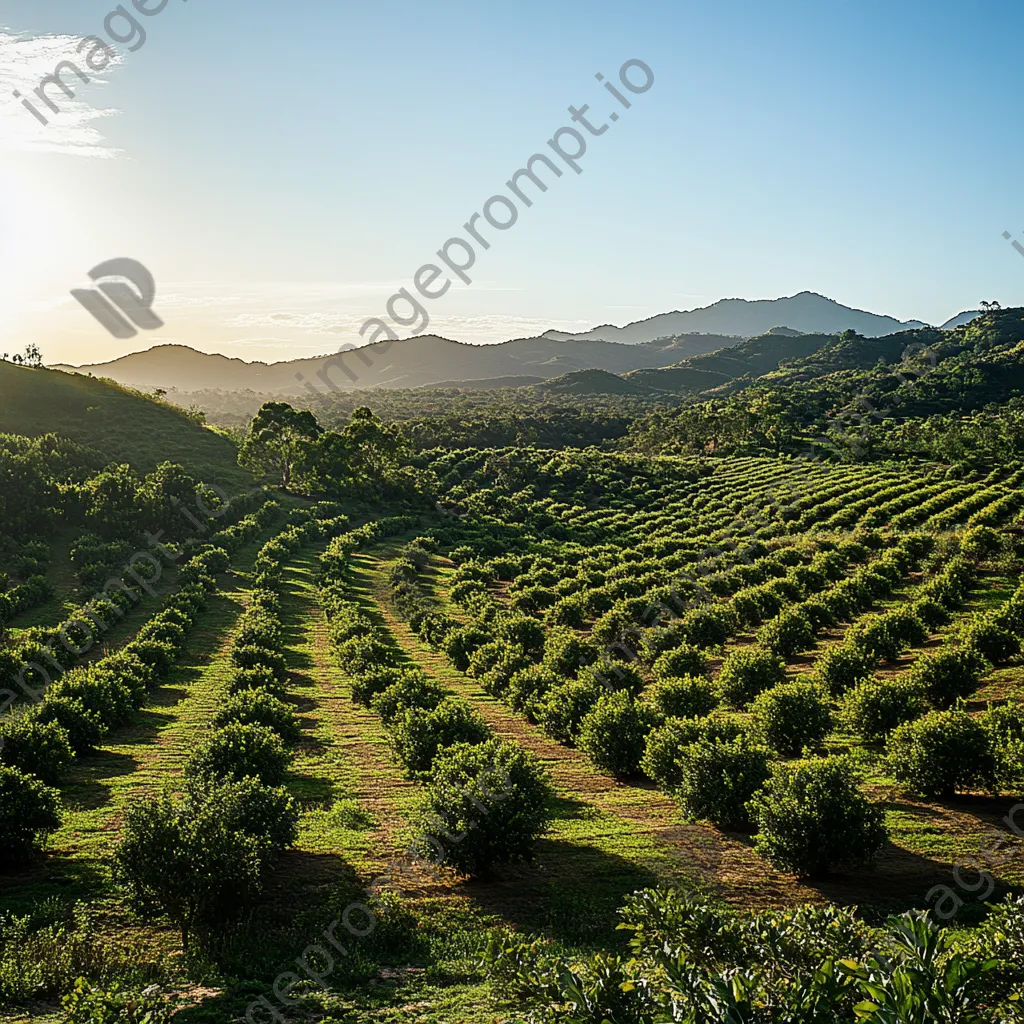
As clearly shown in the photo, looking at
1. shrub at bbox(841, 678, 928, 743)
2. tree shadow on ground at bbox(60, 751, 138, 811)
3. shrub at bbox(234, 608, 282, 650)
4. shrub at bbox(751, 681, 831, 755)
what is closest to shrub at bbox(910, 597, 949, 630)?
shrub at bbox(841, 678, 928, 743)

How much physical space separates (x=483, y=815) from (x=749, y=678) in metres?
14.1

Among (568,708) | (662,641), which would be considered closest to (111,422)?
(662,641)

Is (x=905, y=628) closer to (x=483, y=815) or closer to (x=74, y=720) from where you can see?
(x=483, y=815)

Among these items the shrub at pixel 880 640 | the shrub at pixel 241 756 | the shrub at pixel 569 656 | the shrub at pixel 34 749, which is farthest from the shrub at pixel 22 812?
the shrub at pixel 880 640

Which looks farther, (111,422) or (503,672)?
(111,422)

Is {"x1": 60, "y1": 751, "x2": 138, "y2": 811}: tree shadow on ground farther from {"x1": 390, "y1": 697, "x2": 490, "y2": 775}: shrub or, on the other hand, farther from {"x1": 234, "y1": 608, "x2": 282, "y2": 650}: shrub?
{"x1": 234, "y1": 608, "x2": 282, "y2": 650}: shrub

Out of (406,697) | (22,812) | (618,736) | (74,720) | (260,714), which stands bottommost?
(618,736)

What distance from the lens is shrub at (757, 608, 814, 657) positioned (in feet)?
97.0

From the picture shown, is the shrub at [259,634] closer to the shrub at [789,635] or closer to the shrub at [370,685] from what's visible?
the shrub at [370,685]

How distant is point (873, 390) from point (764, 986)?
171142mm

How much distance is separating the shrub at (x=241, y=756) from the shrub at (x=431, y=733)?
10.7ft

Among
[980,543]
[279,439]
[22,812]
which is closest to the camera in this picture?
[22,812]

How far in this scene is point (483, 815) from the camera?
1316 centimetres

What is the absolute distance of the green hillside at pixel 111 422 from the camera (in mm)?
85625
